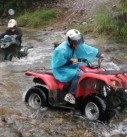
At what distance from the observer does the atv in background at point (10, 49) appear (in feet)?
45.9

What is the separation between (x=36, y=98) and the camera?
8.40m

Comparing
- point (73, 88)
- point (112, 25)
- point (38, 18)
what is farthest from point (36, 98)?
point (38, 18)

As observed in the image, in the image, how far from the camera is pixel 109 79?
7.03m

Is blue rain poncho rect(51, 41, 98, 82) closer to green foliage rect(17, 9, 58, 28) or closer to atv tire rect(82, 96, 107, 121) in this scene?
atv tire rect(82, 96, 107, 121)

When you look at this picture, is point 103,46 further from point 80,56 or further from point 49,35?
point 80,56

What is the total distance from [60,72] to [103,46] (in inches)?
317

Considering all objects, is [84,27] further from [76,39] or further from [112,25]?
[76,39]

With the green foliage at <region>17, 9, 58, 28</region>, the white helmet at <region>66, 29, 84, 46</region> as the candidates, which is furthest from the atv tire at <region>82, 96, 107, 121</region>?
the green foliage at <region>17, 9, 58, 28</region>

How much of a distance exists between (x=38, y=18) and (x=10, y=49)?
1004 cm

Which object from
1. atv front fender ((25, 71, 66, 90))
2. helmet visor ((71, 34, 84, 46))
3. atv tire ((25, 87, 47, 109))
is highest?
helmet visor ((71, 34, 84, 46))

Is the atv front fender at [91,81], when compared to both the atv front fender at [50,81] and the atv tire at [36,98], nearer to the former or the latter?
the atv front fender at [50,81]

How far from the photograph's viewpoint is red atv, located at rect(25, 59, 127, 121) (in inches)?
282

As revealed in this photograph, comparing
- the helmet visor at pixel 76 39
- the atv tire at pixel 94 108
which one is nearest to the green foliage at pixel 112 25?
the helmet visor at pixel 76 39

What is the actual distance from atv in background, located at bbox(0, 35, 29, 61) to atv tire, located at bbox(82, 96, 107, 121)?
6.93 metres
